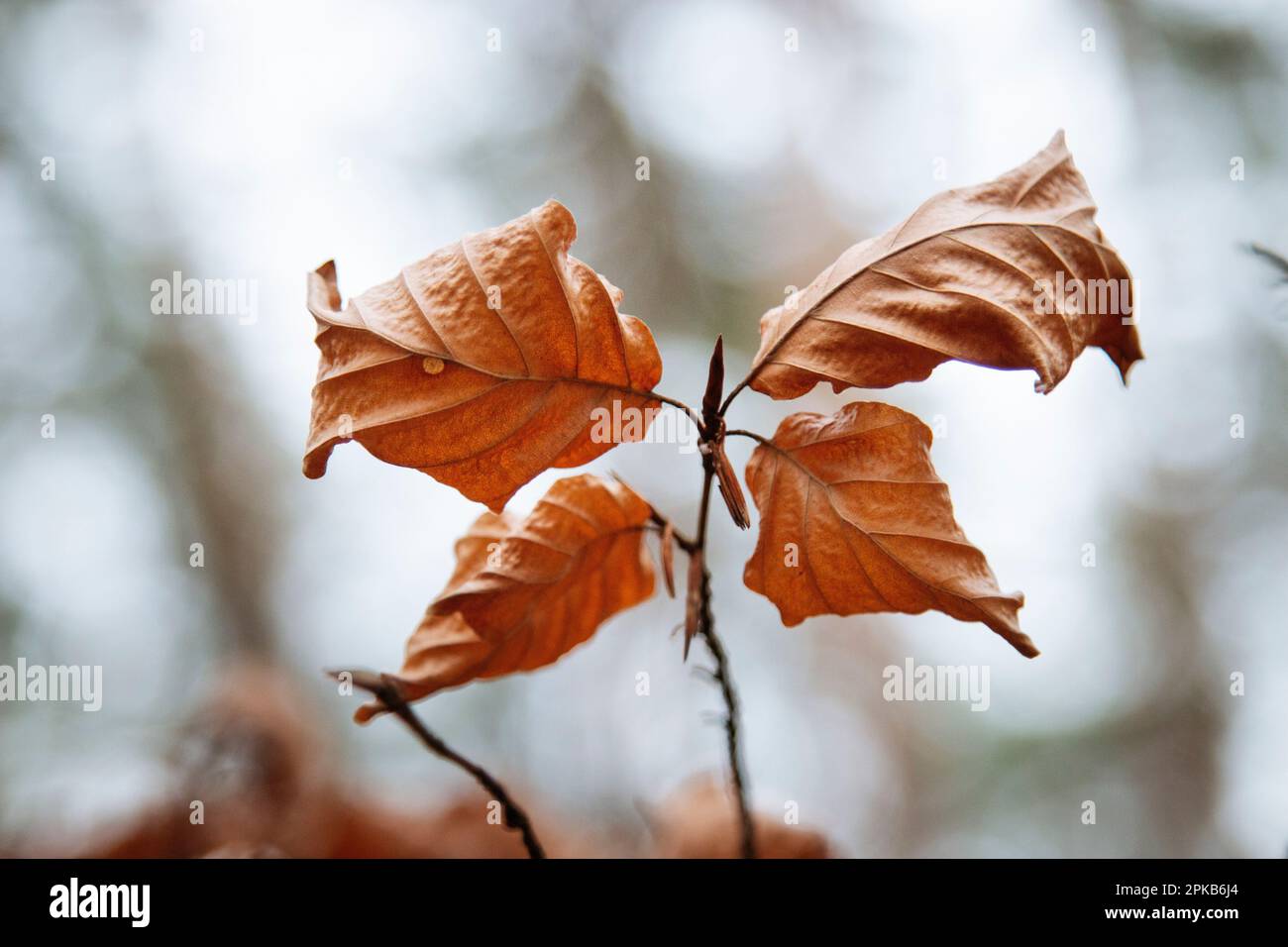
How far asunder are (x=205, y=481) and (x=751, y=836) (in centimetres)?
170

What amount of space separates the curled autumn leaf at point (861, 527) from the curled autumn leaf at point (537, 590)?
0.23 ft

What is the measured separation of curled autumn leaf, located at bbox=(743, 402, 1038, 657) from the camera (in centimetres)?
30

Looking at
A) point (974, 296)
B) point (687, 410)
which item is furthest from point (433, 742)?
point (974, 296)

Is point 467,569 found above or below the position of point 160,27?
below

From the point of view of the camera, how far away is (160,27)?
164 centimetres

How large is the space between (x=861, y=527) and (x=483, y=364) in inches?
6.5

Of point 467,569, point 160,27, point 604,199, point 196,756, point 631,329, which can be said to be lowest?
point 196,756

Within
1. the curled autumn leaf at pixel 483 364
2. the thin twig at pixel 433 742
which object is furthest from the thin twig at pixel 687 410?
the thin twig at pixel 433 742

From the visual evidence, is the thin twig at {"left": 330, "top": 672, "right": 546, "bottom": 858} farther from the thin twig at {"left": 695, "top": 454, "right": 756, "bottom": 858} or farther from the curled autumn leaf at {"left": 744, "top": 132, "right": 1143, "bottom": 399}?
the curled autumn leaf at {"left": 744, "top": 132, "right": 1143, "bottom": 399}

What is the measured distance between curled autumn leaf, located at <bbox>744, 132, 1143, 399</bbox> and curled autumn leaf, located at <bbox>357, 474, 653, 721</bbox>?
10 cm

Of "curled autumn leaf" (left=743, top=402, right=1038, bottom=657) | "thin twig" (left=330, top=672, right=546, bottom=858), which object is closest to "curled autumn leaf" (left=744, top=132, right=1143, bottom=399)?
"curled autumn leaf" (left=743, top=402, right=1038, bottom=657)

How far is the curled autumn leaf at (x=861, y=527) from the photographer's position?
1.00 ft

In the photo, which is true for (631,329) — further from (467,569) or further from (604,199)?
(604,199)
